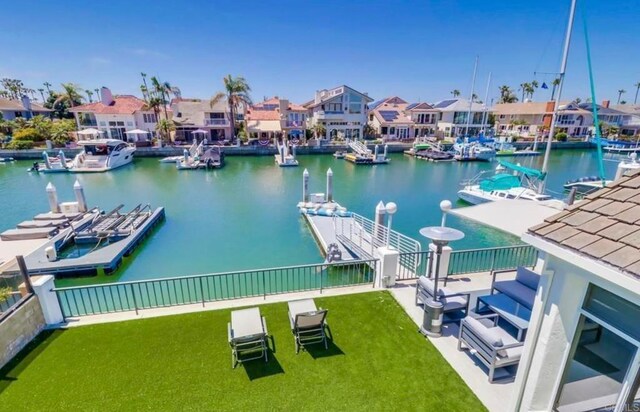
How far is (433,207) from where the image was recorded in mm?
19828

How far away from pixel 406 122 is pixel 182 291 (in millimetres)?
49021

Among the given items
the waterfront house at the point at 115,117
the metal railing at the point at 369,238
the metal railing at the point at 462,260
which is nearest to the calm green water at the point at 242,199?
the metal railing at the point at 369,238

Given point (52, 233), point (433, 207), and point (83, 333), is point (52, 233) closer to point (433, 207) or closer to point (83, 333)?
point (83, 333)

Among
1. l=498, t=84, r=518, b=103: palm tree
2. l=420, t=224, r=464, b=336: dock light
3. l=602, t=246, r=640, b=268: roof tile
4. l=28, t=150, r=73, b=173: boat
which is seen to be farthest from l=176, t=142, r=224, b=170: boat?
l=498, t=84, r=518, b=103: palm tree

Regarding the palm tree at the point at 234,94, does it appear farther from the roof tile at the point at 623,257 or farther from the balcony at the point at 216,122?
the roof tile at the point at 623,257

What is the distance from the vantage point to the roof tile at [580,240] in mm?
2760

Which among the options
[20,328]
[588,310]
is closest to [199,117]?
[20,328]

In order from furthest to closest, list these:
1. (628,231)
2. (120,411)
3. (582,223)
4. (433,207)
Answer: (433,207), (120,411), (582,223), (628,231)

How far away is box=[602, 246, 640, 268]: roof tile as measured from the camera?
2.42 m

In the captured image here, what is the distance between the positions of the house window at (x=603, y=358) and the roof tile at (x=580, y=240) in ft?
1.79

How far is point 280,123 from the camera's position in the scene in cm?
4678

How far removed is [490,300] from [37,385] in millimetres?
7997

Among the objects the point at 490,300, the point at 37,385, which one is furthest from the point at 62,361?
the point at 490,300

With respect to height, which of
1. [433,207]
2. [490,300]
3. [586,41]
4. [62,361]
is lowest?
[433,207]
